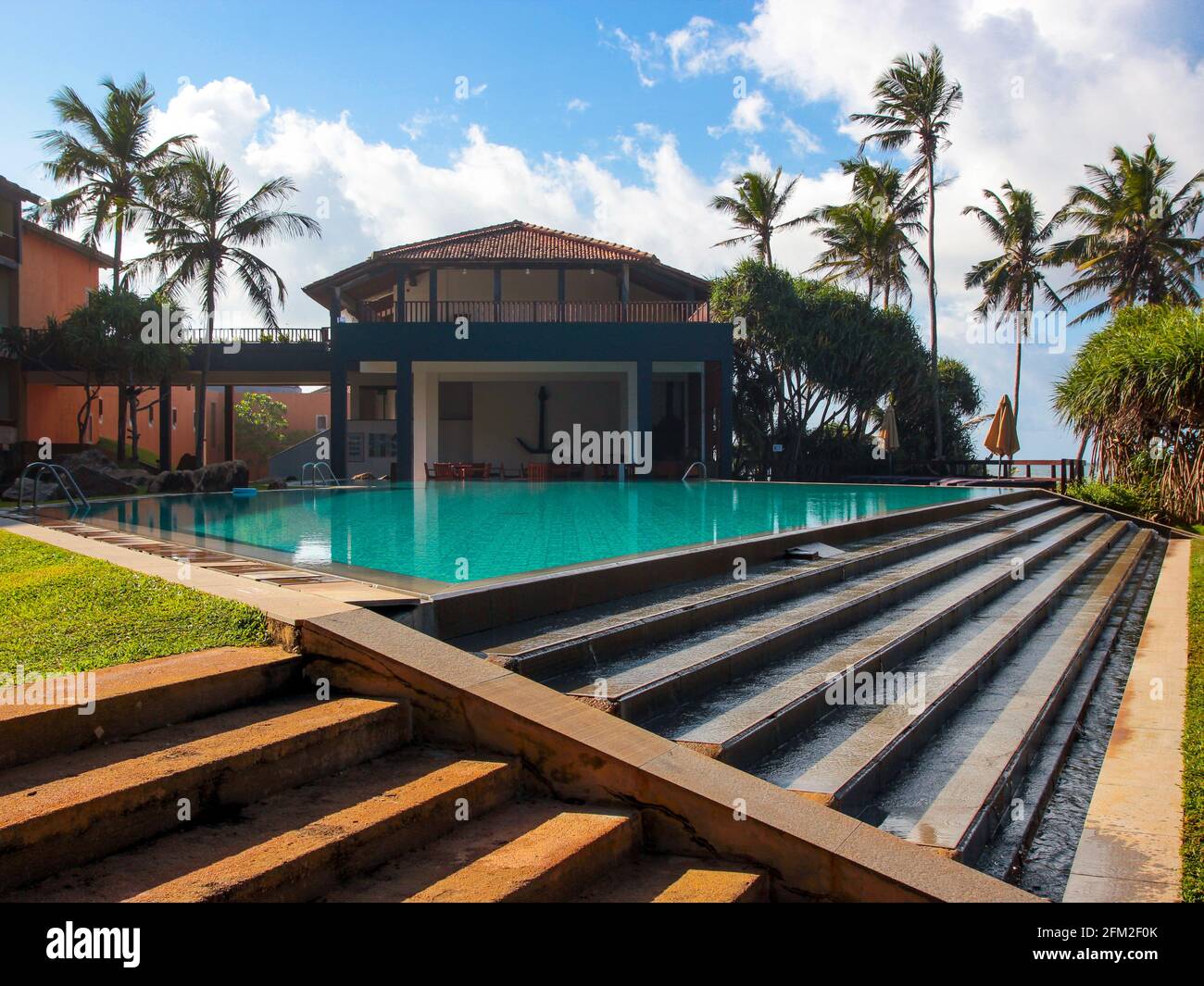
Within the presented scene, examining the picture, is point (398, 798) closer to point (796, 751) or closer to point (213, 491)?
point (796, 751)

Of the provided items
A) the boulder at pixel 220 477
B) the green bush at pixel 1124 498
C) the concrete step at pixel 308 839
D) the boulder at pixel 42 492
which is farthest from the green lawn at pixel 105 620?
the green bush at pixel 1124 498

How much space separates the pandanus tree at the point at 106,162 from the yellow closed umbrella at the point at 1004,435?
23.3m

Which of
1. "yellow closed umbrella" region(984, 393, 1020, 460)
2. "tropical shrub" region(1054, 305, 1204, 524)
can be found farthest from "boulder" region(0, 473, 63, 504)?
"yellow closed umbrella" region(984, 393, 1020, 460)

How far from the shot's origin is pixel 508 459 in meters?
26.2

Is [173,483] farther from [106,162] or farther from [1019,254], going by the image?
[1019,254]

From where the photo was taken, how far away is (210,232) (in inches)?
1003

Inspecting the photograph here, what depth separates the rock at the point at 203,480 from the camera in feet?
55.0

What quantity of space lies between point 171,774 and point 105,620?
5.66ft

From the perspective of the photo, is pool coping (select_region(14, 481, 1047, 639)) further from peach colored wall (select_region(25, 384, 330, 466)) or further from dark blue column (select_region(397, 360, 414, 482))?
peach colored wall (select_region(25, 384, 330, 466))

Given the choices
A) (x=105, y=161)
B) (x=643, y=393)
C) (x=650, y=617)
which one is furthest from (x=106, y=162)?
(x=650, y=617)

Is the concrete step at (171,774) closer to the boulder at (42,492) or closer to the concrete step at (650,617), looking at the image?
the concrete step at (650,617)

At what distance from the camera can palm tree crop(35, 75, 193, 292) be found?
26078 mm
